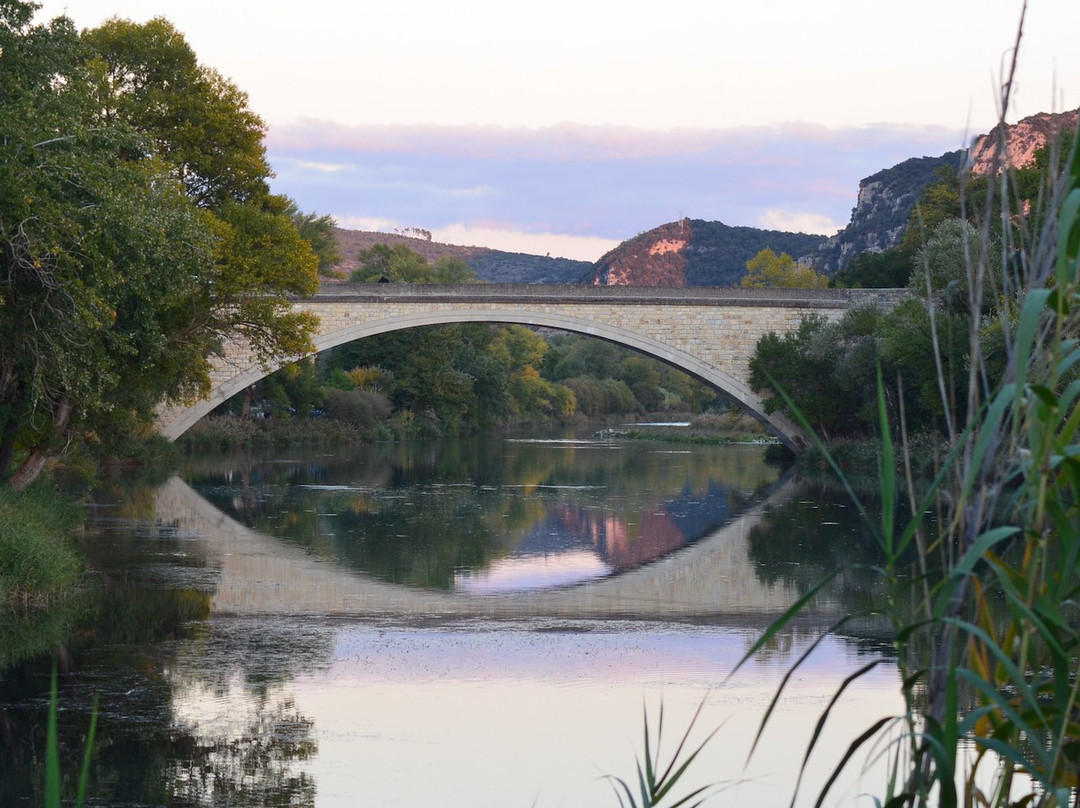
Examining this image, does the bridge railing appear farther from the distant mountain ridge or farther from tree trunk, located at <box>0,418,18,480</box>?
the distant mountain ridge

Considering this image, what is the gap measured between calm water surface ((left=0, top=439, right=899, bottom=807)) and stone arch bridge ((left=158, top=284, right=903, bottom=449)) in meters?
13.7

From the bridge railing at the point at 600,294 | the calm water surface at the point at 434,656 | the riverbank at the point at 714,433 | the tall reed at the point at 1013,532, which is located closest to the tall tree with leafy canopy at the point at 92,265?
the calm water surface at the point at 434,656

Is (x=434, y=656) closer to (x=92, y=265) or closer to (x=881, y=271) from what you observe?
(x=92, y=265)

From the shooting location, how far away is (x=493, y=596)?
11.5m

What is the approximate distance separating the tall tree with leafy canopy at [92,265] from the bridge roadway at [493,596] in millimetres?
2176

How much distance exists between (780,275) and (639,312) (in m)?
19.1

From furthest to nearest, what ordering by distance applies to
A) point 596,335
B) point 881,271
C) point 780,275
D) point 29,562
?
1. point 780,275
2. point 881,271
3. point 596,335
4. point 29,562

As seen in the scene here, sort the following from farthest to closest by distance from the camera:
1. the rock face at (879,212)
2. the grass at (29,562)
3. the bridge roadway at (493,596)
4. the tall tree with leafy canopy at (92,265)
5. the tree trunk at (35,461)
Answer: the rock face at (879,212) → the tree trunk at (35,461) → the bridge roadway at (493,596) → the tall tree with leafy canopy at (92,265) → the grass at (29,562)

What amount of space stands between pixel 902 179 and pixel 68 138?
77633mm

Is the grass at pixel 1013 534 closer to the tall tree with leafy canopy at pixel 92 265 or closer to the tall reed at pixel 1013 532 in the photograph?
the tall reed at pixel 1013 532

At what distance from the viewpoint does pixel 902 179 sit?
270 ft

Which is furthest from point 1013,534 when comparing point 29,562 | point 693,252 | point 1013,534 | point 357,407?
point 693,252

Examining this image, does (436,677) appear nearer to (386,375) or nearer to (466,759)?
(466,759)

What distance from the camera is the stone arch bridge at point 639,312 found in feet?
106
